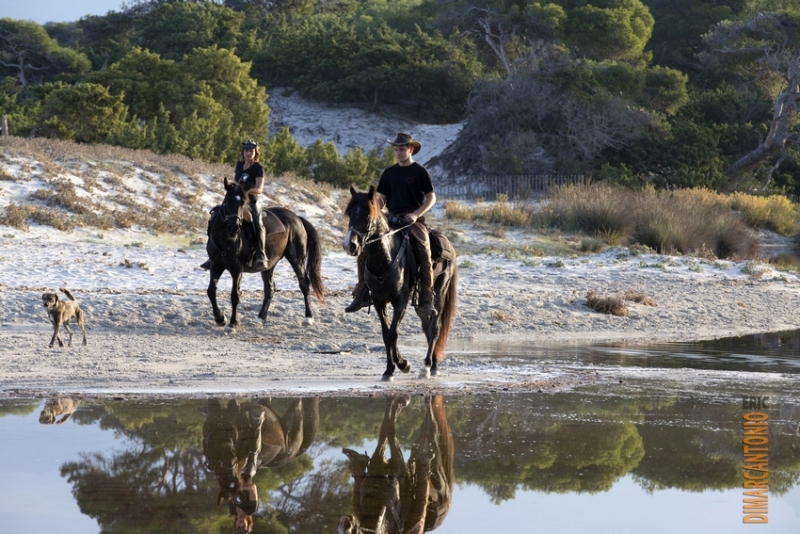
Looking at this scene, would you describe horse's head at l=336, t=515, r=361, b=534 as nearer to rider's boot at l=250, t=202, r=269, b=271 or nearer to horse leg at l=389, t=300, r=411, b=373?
horse leg at l=389, t=300, r=411, b=373

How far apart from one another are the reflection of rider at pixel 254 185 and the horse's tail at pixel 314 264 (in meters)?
1.04

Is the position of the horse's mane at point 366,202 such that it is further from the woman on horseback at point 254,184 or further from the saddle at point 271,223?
the saddle at point 271,223

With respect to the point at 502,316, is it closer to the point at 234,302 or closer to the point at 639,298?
the point at 639,298

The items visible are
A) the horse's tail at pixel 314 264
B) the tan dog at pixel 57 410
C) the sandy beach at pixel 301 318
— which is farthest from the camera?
the horse's tail at pixel 314 264

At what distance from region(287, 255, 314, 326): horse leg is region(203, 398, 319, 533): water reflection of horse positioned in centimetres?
646

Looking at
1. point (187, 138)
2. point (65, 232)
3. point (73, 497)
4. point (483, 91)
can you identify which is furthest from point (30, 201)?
point (483, 91)

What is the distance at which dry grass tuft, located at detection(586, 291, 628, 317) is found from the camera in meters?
17.7

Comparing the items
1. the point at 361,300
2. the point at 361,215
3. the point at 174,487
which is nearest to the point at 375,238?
the point at 361,215

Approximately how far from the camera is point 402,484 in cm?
636

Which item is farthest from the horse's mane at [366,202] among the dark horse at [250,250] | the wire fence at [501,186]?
the wire fence at [501,186]

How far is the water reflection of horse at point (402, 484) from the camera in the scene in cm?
555

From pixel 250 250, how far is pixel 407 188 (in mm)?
5170

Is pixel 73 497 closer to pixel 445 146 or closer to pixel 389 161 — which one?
pixel 389 161

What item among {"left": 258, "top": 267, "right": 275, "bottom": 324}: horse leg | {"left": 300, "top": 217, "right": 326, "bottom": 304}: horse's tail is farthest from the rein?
{"left": 300, "top": 217, "right": 326, "bottom": 304}: horse's tail
